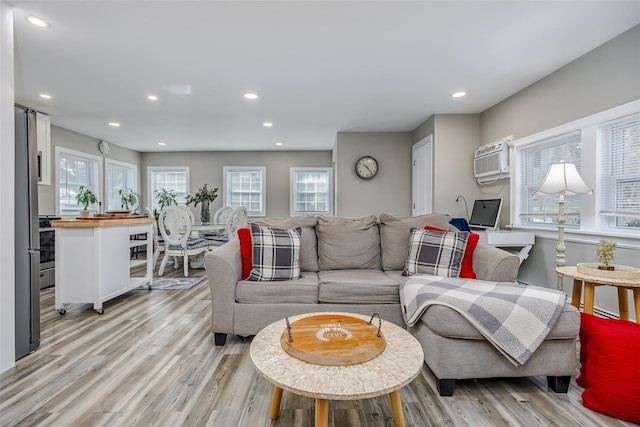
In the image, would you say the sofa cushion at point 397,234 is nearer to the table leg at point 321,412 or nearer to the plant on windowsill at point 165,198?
the table leg at point 321,412

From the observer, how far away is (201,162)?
7.46 meters

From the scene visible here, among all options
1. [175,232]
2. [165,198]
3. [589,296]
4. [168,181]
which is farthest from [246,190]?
[589,296]

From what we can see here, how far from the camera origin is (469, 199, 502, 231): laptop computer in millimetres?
3803

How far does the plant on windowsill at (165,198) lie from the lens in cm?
699

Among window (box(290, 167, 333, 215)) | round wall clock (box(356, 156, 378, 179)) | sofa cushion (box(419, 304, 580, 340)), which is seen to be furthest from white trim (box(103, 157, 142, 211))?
sofa cushion (box(419, 304, 580, 340))

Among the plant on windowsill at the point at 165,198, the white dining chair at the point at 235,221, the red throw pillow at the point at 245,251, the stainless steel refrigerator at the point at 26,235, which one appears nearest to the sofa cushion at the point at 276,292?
the red throw pillow at the point at 245,251

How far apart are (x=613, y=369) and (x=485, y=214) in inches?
110

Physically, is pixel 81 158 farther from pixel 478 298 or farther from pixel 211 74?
pixel 478 298

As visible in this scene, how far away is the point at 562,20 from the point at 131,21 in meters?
3.22

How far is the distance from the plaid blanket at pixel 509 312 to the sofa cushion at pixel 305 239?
1.18 m

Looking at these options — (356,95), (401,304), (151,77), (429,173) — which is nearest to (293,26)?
(356,95)

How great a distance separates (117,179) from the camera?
6.77 m

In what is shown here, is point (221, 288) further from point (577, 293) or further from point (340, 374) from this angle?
point (577, 293)

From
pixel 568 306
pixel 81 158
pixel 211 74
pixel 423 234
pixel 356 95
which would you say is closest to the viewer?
pixel 568 306
